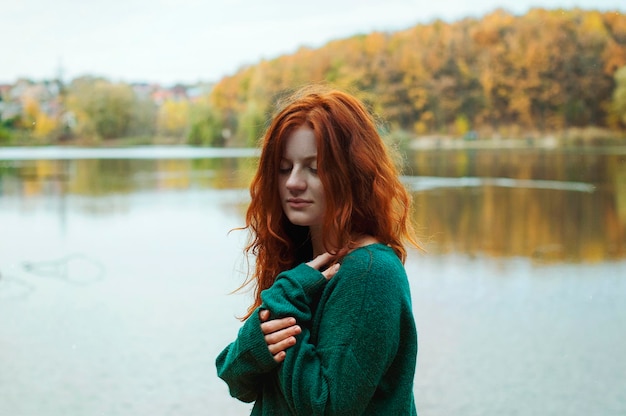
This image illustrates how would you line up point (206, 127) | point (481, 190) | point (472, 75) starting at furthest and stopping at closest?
point (472, 75), point (206, 127), point (481, 190)

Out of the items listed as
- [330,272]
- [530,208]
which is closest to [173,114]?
[530,208]

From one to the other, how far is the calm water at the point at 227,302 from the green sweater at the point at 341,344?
529mm

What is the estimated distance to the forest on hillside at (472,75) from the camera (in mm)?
31391

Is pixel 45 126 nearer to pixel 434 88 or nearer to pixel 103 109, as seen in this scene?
pixel 103 109

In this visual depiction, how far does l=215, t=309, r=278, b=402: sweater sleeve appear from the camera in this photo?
1077 millimetres

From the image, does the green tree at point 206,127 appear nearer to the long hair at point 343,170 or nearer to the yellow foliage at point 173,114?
the yellow foliage at point 173,114

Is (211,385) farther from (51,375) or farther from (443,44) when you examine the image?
(443,44)

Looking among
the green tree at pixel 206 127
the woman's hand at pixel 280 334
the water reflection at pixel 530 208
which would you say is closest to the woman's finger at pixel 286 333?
the woman's hand at pixel 280 334

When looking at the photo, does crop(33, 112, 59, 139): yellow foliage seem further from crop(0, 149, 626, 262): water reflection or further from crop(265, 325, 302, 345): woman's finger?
crop(265, 325, 302, 345): woman's finger

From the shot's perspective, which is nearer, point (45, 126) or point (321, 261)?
point (321, 261)

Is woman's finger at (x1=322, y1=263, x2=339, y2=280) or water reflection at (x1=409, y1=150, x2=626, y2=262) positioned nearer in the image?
woman's finger at (x1=322, y1=263, x2=339, y2=280)

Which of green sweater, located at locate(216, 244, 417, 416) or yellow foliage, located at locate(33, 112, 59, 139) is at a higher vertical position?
green sweater, located at locate(216, 244, 417, 416)

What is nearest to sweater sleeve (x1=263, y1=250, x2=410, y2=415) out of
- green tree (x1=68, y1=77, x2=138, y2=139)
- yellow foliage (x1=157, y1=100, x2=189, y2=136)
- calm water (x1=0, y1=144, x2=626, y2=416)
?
calm water (x1=0, y1=144, x2=626, y2=416)

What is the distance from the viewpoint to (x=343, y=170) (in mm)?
1121
